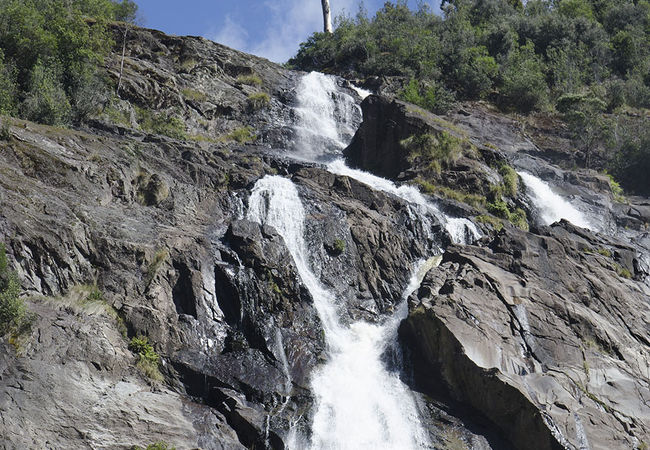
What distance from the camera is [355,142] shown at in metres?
36.6

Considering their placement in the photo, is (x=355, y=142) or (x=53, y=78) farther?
(x=355, y=142)

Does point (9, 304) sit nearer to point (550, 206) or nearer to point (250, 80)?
point (550, 206)

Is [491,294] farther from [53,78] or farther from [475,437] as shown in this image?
[53,78]

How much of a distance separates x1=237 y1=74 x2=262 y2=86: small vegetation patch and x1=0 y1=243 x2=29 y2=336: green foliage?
30523 millimetres

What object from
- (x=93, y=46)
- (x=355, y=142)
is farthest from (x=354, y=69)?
(x=93, y=46)

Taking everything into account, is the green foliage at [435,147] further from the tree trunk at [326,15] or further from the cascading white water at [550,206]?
the tree trunk at [326,15]

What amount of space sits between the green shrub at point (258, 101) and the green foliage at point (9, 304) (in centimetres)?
2695

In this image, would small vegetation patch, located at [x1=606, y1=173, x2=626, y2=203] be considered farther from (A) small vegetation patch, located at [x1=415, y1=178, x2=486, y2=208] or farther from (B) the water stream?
(B) the water stream

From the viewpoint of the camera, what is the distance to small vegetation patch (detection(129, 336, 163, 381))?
50.9ft

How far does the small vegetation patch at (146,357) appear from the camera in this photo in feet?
50.9

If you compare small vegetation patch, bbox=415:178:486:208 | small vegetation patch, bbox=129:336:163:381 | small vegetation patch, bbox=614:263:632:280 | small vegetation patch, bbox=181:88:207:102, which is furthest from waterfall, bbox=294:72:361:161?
small vegetation patch, bbox=129:336:163:381

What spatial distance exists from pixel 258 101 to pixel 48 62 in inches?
571

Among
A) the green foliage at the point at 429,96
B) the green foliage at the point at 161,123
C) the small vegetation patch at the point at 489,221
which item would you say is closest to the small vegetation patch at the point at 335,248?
the small vegetation patch at the point at 489,221

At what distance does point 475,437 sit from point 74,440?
35.6 feet
